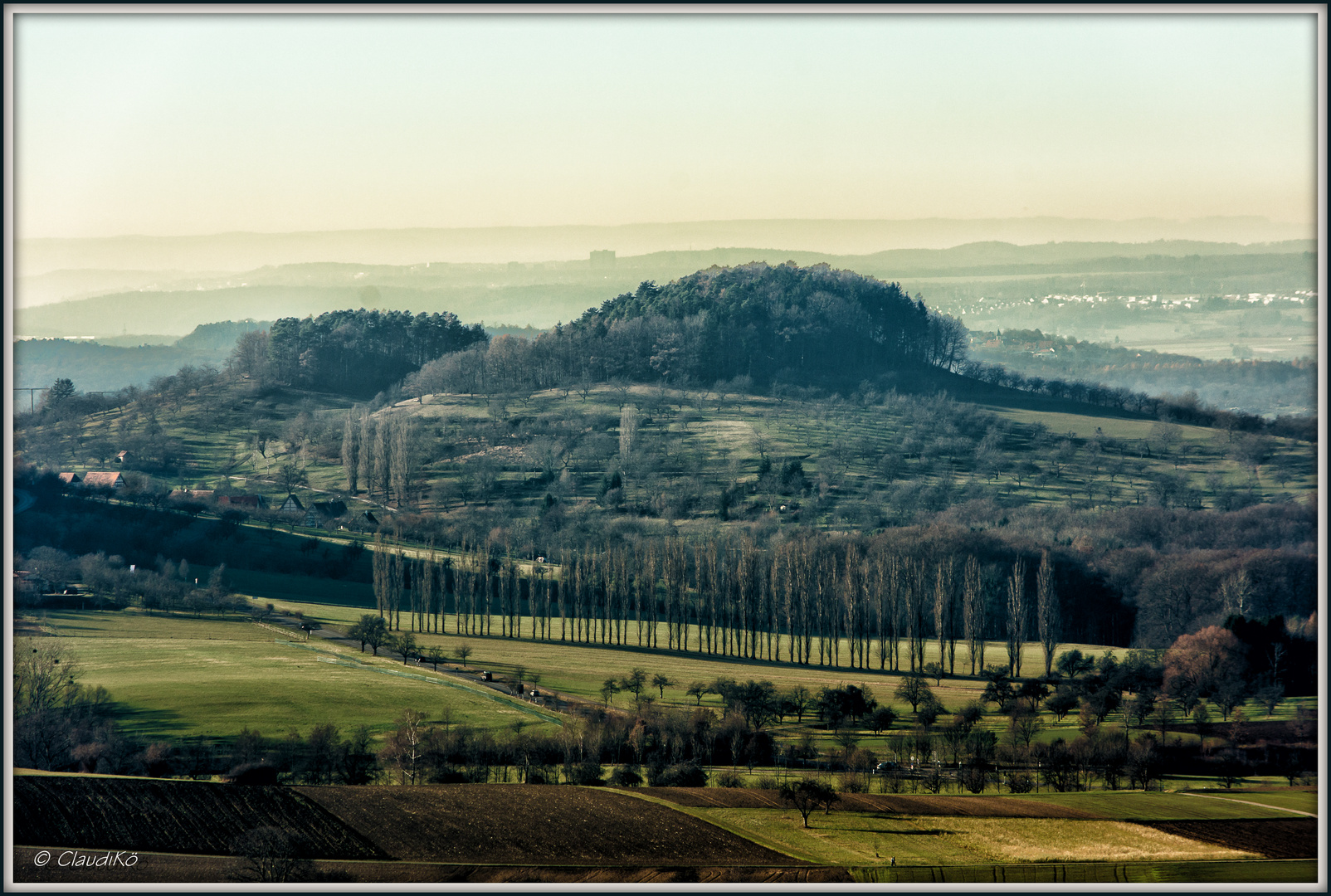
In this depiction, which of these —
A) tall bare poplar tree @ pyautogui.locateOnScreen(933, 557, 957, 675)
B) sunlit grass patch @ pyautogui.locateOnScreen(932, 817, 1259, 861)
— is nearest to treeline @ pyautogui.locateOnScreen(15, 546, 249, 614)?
tall bare poplar tree @ pyautogui.locateOnScreen(933, 557, 957, 675)

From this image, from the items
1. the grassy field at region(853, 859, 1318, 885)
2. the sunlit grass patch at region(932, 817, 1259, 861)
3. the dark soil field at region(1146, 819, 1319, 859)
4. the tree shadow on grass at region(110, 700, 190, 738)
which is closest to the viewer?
the grassy field at region(853, 859, 1318, 885)

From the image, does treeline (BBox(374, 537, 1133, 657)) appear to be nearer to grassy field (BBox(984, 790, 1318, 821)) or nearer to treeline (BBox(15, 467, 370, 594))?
treeline (BBox(15, 467, 370, 594))

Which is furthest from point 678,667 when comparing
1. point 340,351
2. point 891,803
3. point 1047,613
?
point 340,351

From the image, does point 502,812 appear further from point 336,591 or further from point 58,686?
point 336,591

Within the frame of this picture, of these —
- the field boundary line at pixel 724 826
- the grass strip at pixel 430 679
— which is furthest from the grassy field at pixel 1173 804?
the grass strip at pixel 430 679

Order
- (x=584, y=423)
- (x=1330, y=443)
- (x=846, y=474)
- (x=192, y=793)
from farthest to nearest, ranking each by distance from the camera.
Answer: (x=584, y=423) < (x=846, y=474) < (x=192, y=793) < (x=1330, y=443)

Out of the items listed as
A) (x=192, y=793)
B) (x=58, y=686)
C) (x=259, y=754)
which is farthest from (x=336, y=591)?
(x=192, y=793)

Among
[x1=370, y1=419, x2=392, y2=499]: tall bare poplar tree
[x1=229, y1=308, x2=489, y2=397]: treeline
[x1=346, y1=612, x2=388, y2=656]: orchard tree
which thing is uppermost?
[x1=229, y1=308, x2=489, y2=397]: treeline

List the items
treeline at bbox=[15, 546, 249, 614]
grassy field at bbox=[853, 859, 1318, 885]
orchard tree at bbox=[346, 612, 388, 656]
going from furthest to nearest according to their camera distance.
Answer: treeline at bbox=[15, 546, 249, 614], orchard tree at bbox=[346, 612, 388, 656], grassy field at bbox=[853, 859, 1318, 885]
